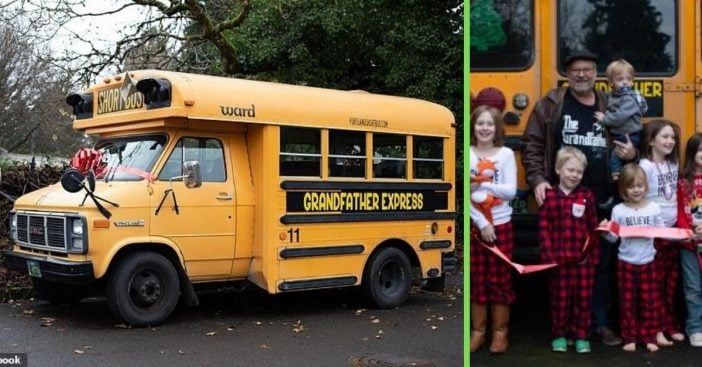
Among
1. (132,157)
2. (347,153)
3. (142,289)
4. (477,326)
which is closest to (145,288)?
A: (142,289)

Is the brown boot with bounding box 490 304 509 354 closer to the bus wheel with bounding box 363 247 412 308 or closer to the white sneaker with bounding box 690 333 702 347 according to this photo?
the white sneaker with bounding box 690 333 702 347

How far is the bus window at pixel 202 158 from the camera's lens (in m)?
8.12

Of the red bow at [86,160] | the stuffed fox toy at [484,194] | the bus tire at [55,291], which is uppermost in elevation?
the red bow at [86,160]

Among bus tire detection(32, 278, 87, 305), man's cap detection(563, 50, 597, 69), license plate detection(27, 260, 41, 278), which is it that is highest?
man's cap detection(563, 50, 597, 69)

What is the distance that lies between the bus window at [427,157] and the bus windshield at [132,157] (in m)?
3.05

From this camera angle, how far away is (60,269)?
765cm

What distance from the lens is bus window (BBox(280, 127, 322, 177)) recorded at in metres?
8.49

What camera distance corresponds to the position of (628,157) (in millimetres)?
2553

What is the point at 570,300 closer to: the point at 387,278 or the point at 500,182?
the point at 500,182

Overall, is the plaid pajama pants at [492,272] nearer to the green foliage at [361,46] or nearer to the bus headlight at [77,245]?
the bus headlight at [77,245]

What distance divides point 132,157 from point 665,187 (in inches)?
254

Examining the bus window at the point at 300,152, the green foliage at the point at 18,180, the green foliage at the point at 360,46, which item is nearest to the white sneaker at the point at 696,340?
the bus window at the point at 300,152

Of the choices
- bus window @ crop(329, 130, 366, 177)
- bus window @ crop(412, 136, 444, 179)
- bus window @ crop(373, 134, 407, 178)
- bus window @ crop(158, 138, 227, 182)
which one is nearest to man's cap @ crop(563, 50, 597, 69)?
bus window @ crop(158, 138, 227, 182)

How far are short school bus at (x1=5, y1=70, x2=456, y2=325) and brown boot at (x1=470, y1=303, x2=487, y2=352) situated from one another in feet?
18.7
